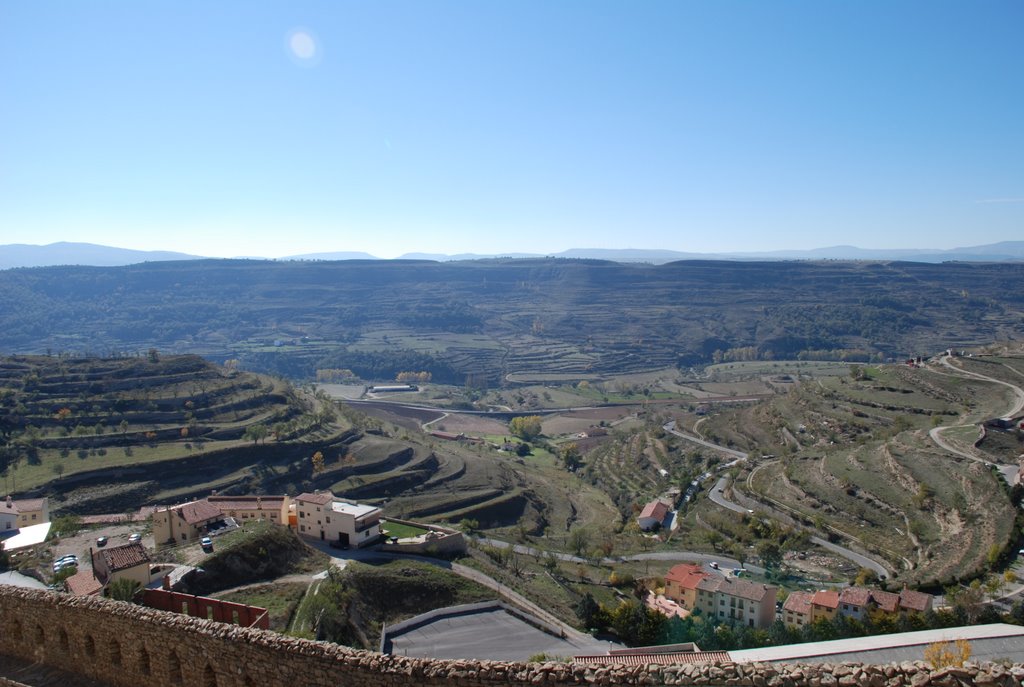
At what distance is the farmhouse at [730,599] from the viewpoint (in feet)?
130

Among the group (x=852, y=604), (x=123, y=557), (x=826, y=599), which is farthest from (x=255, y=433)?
(x=852, y=604)

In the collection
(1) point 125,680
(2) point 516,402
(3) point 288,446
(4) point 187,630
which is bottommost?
(2) point 516,402

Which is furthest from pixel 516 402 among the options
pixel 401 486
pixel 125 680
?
pixel 125 680

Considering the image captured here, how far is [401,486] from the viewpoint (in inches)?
2928

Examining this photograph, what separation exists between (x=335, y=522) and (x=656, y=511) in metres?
34.9

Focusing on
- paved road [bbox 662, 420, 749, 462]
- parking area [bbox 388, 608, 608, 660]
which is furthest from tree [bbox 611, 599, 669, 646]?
paved road [bbox 662, 420, 749, 462]

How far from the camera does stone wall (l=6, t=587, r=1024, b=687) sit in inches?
344

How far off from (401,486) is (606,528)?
73.8 feet

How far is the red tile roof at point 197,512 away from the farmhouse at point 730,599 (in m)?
29.2

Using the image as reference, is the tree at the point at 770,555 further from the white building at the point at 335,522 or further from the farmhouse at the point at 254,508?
the farmhouse at the point at 254,508

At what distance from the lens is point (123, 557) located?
28.1 metres

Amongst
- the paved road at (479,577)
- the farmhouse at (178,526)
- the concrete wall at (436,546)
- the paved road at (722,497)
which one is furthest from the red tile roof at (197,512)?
the paved road at (722,497)

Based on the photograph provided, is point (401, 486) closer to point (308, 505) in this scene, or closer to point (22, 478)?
point (308, 505)

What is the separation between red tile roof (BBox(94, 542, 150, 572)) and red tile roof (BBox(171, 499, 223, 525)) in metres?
10.8
